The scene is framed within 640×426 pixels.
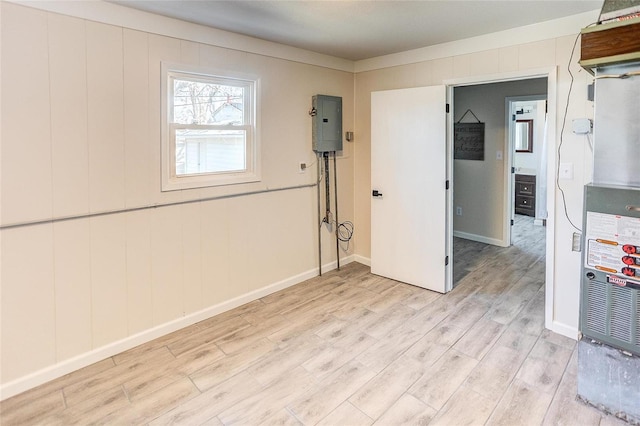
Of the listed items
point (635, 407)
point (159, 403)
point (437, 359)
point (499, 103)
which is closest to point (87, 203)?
point (159, 403)

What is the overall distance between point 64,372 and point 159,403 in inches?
31.3

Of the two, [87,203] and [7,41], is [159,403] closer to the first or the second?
[87,203]

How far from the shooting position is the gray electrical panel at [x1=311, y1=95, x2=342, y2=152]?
156 inches

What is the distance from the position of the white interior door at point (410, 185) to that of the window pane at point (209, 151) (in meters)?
1.51

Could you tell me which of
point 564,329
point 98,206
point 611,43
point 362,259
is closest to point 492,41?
point 611,43

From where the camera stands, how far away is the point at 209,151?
10.7ft

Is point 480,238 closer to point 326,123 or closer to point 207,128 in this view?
point 326,123

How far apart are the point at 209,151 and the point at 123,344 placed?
5.34ft

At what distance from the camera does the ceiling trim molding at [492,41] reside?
9.18 ft

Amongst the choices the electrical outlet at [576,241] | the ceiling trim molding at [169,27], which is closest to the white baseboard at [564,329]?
the electrical outlet at [576,241]

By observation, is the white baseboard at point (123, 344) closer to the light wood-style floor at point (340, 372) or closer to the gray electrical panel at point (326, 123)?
the light wood-style floor at point (340, 372)

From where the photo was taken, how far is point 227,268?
342 centimetres

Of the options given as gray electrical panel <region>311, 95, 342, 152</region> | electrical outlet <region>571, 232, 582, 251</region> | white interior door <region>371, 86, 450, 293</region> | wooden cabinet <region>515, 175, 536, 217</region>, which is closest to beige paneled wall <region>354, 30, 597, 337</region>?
electrical outlet <region>571, 232, 582, 251</region>

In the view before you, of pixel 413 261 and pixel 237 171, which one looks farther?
pixel 413 261
